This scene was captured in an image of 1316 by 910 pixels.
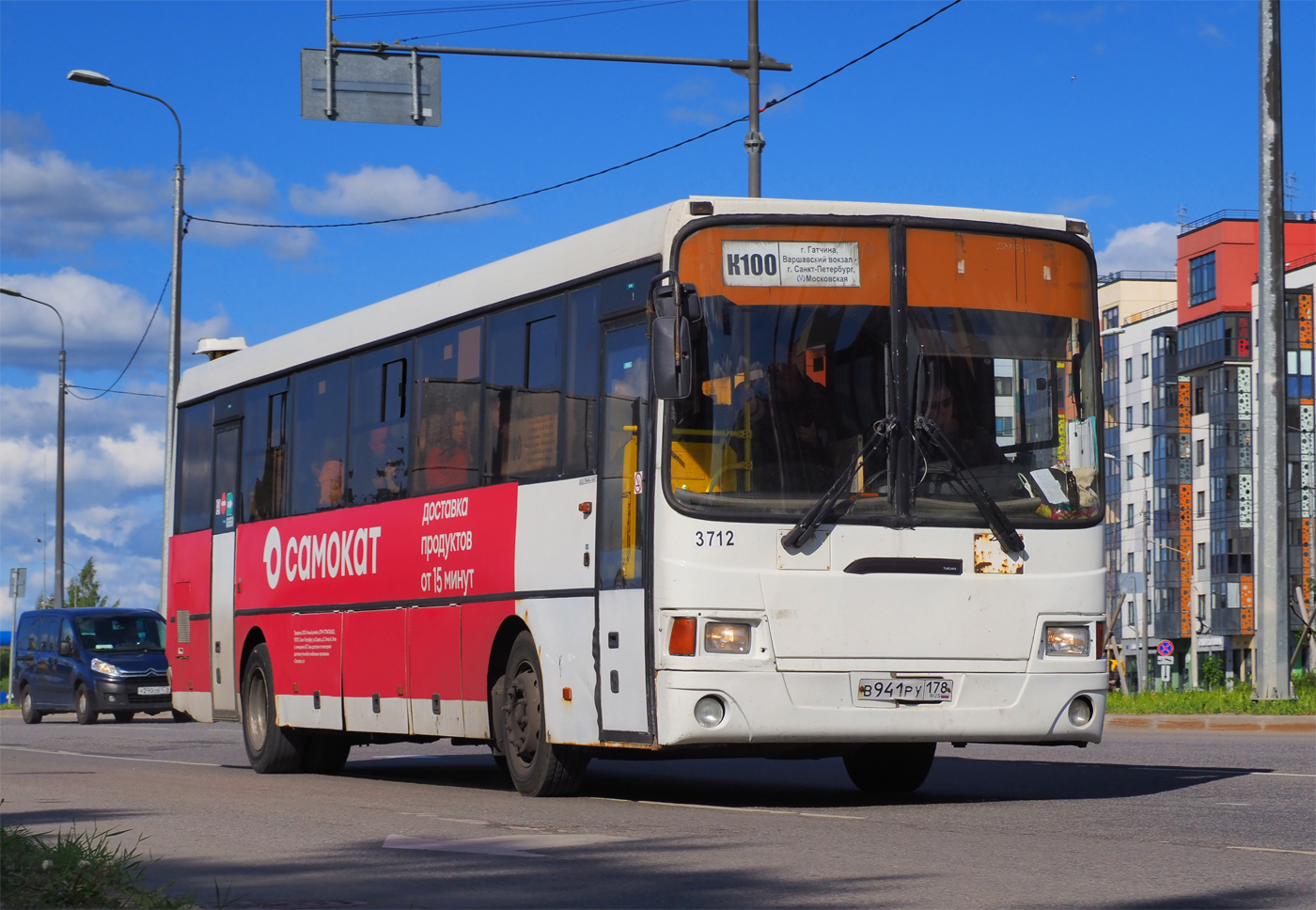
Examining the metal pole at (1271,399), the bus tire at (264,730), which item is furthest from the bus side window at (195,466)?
the metal pole at (1271,399)

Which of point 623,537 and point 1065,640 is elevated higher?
point 623,537

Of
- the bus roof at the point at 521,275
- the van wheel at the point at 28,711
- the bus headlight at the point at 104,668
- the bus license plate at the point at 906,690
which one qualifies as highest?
the bus roof at the point at 521,275

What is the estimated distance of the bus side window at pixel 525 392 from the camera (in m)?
13.5

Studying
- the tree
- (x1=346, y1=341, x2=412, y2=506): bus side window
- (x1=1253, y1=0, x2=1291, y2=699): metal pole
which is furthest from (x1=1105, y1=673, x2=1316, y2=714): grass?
the tree

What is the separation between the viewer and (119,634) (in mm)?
39406

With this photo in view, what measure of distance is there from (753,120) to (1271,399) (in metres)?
7.43

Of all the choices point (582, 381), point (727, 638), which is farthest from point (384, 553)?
point (727, 638)

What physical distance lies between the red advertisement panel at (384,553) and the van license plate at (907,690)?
2.93 m

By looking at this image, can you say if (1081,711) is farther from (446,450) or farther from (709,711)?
(446,450)

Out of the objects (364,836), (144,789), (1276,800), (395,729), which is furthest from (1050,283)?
(144,789)

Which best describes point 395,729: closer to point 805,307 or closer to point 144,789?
point 144,789

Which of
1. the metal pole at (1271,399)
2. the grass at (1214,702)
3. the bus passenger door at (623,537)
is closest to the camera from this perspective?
the bus passenger door at (623,537)

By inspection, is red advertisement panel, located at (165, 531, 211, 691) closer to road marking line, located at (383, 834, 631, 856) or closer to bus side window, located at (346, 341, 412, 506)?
bus side window, located at (346, 341, 412, 506)

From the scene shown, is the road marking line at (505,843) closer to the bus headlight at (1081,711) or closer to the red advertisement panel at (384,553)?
the bus headlight at (1081,711)
